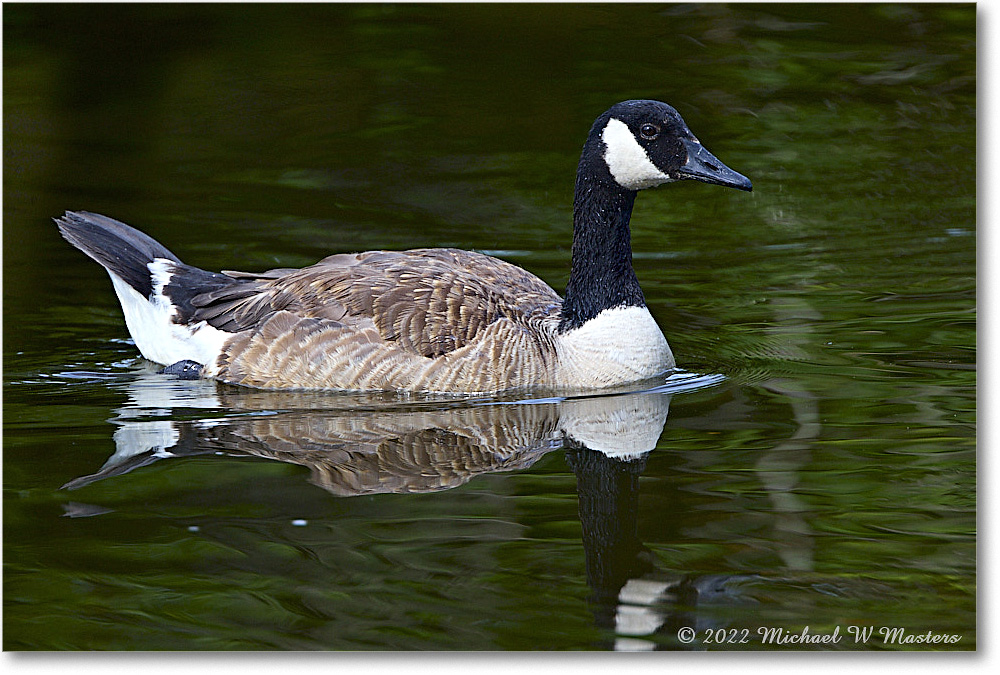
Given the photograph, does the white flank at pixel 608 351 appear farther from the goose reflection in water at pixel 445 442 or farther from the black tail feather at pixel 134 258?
the black tail feather at pixel 134 258

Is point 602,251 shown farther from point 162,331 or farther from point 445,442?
Result: point 162,331

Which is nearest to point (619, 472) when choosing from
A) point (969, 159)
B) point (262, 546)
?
point (262, 546)

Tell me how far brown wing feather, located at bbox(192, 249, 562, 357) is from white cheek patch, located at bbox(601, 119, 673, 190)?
1.33 metres

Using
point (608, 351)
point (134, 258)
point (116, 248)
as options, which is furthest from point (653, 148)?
point (116, 248)

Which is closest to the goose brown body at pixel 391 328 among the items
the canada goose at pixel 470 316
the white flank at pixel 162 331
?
the canada goose at pixel 470 316

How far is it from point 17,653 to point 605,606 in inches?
119

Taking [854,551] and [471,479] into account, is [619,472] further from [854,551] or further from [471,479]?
[854,551]

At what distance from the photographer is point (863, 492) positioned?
26.6ft

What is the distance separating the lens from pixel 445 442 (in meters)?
9.22

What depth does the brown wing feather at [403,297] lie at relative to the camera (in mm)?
10367

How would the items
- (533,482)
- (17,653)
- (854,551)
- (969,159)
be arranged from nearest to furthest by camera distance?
(17,653) → (854,551) → (533,482) → (969,159)

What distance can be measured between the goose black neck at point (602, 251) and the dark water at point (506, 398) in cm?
85

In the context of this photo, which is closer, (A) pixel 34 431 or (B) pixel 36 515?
(B) pixel 36 515

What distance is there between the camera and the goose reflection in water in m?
7.14
